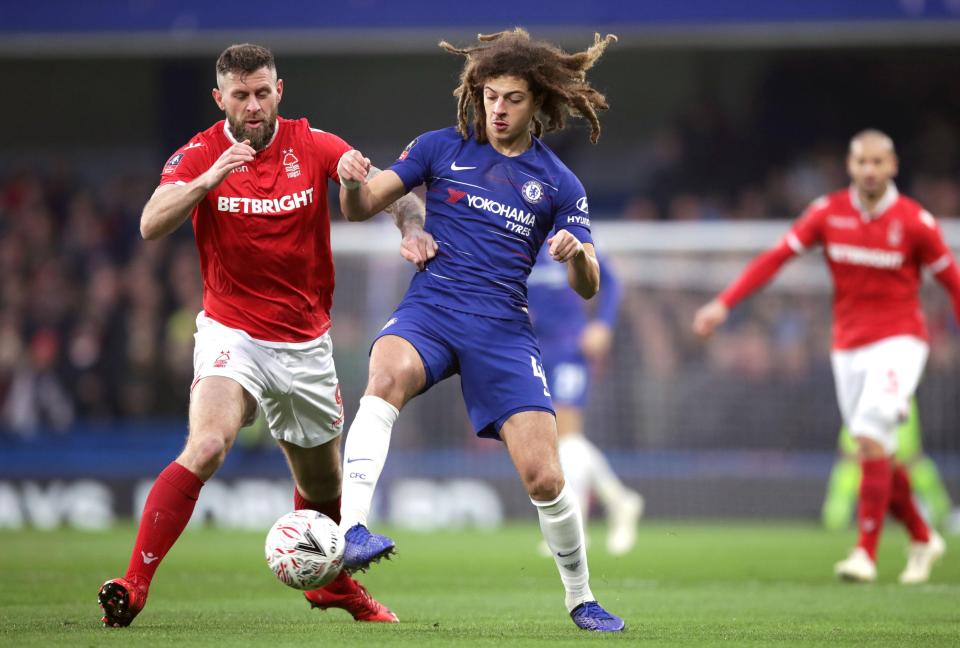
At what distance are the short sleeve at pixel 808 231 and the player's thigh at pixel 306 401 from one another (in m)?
4.35

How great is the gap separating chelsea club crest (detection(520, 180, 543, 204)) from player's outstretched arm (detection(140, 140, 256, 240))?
1145 millimetres

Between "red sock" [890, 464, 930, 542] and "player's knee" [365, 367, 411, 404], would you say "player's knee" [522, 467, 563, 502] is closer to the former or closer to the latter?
"player's knee" [365, 367, 411, 404]

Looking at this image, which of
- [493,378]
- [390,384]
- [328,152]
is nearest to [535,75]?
[328,152]

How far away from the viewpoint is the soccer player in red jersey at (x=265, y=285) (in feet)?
20.9

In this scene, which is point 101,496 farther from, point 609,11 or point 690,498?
point 609,11

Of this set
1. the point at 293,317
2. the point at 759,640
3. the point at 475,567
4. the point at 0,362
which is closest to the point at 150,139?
the point at 0,362

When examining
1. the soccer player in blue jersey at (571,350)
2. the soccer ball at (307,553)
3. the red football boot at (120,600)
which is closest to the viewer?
the soccer ball at (307,553)

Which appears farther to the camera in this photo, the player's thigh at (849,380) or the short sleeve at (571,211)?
the player's thigh at (849,380)

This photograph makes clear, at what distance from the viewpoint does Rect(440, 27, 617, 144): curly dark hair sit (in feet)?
20.9

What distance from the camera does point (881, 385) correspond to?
9.72m

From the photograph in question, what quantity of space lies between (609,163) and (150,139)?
7.03 m

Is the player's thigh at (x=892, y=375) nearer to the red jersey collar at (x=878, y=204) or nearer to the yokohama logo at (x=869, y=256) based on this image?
the yokohama logo at (x=869, y=256)

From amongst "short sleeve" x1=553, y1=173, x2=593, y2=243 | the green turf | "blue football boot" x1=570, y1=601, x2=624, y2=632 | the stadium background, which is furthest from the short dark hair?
the stadium background

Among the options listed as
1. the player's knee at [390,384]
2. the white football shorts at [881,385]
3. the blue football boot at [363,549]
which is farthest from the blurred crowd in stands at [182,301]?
the blue football boot at [363,549]
